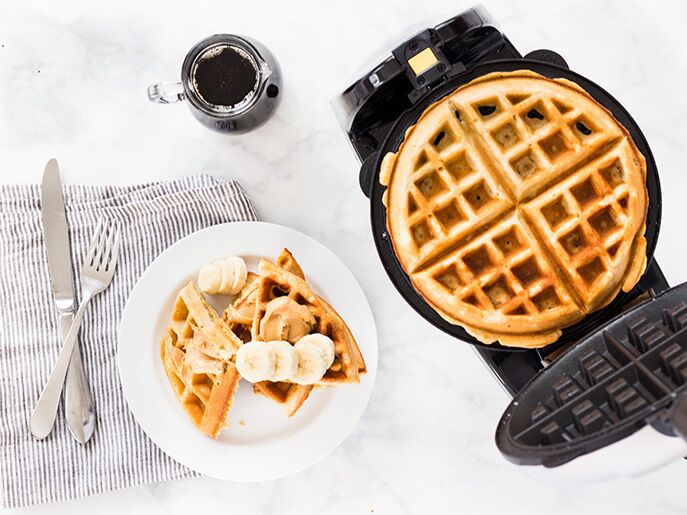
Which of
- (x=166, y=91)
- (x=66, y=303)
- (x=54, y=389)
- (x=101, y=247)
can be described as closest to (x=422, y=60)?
(x=166, y=91)

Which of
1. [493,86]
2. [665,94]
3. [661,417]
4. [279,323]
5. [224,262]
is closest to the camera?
[661,417]

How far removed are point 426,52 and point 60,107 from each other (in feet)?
3.24

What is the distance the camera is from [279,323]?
1640 millimetres

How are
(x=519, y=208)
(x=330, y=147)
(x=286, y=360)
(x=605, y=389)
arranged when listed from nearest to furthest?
(x=605, y=389) < (x=519, y=208) < (x=286, y=360) < (x=330, y=147)

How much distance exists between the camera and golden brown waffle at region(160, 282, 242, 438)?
169 cm

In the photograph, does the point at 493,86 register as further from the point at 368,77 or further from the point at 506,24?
the point at 506,24

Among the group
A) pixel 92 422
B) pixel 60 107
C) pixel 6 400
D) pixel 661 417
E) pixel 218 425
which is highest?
pixel 60 107

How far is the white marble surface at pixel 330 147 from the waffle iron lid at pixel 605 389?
0.54 meters

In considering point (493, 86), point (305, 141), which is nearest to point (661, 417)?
point (493, 86)

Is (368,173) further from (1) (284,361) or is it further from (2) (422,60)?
(1) (284,361)

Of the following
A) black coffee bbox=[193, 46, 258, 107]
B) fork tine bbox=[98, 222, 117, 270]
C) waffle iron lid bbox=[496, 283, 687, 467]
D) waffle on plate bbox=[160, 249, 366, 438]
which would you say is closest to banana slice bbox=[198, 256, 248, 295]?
waffle on plate bbox=[160, 249, 366, 438]

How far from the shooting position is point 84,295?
185cm

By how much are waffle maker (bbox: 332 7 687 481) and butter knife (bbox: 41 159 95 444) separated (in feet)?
2.47

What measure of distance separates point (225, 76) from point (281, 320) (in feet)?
1.85
